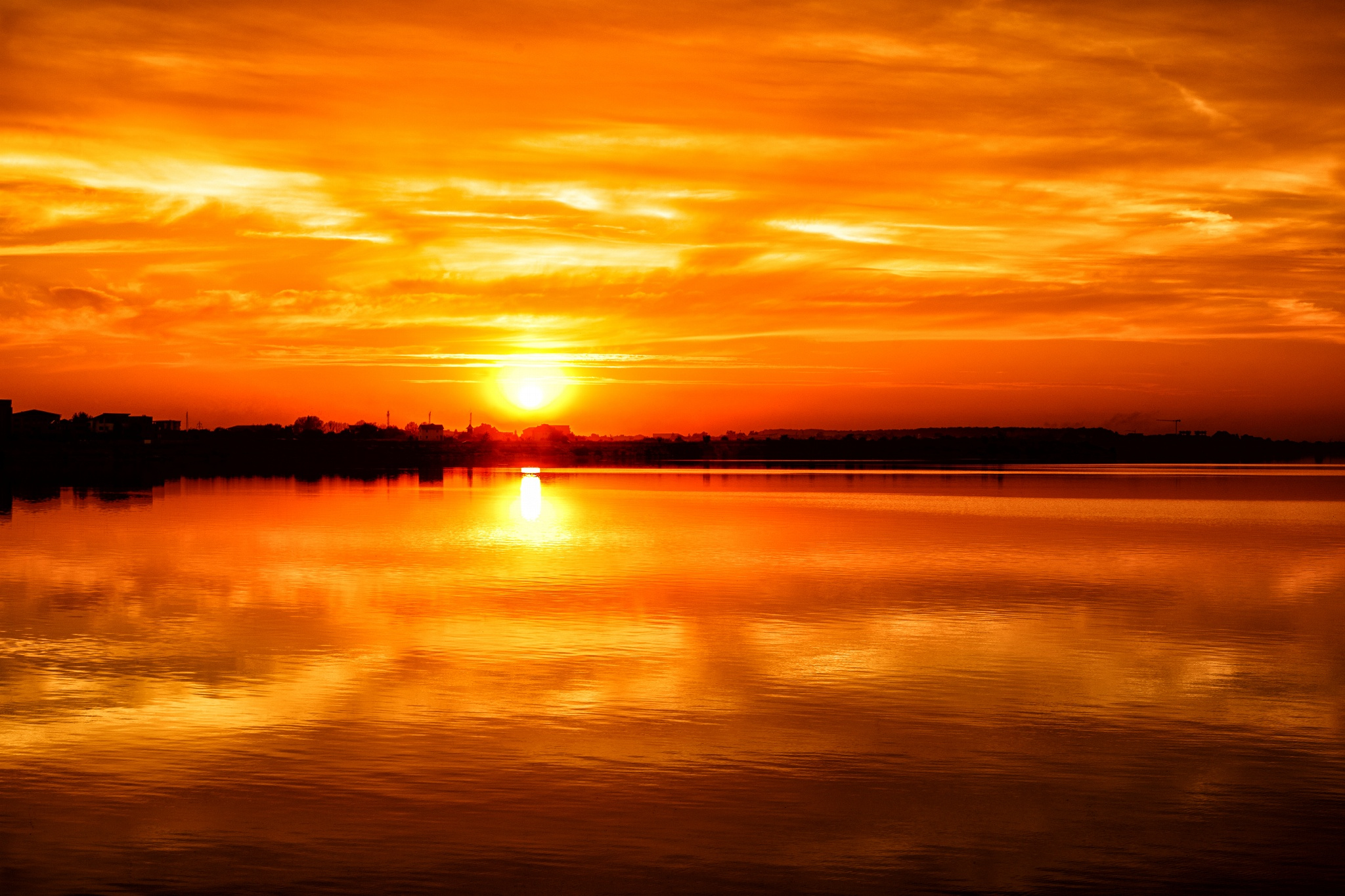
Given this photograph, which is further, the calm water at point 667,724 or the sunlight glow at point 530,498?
the sunlight glow at point 530,498

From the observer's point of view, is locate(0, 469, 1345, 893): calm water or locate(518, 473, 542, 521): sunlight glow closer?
locate(0, 469, 1345, 893): calm water

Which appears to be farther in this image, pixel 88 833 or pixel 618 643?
pixel 618 643

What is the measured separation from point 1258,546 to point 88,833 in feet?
179

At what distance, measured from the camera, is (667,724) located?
22.5m

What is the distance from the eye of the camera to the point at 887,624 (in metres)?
34.2

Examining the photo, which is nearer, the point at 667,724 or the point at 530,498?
the point at 667,724

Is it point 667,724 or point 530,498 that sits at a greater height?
point 530,498

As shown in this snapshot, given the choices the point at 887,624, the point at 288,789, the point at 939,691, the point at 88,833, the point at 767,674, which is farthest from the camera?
the point at 887,624

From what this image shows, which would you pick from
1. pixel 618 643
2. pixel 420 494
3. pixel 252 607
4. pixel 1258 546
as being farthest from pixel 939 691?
pixel 420 494

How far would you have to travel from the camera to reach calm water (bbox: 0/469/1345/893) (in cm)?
1585

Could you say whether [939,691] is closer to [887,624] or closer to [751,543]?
[887,624]

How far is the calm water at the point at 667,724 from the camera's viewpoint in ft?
52.0

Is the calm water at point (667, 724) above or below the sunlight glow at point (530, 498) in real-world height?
below

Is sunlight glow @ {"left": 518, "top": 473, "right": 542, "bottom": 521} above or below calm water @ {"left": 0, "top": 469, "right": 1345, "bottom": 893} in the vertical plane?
above
